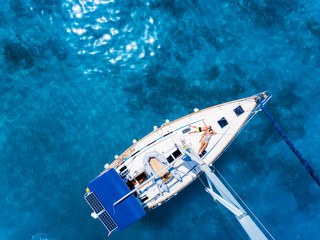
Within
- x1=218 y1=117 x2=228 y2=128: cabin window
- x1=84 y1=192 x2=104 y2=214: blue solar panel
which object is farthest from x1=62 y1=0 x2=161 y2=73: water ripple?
x1=84 y1=192 x2=104 y2=214: blue solar panel

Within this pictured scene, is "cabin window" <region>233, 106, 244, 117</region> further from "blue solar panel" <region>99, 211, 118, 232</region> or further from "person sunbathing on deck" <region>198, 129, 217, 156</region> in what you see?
"blue solar panel" <region>99, 211, 118, 232</region>

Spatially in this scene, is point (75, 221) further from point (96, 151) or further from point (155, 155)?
point (155, 155)

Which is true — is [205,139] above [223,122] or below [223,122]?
below

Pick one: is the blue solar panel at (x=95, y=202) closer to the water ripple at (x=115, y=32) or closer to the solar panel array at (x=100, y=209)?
the solar panel array at (x=100, y=209)


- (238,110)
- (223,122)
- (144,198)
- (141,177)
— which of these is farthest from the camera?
(223,122)

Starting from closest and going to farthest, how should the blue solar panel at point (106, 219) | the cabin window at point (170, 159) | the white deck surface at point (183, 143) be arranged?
1. the blue solar panel at point (106, 219)
2. the white deck surface at point (183, 143)
3. the cabin window at point (170, 159)

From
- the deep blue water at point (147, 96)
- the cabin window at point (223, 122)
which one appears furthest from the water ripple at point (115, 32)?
the cabin window at point (223, 122)

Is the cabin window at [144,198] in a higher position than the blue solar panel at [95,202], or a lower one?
lower

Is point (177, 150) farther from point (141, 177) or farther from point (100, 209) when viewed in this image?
point (100, 209)

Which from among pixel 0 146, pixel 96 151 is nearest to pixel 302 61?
pixel 96 151

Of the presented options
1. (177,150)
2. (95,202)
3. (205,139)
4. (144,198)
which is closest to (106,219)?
(95,202)
